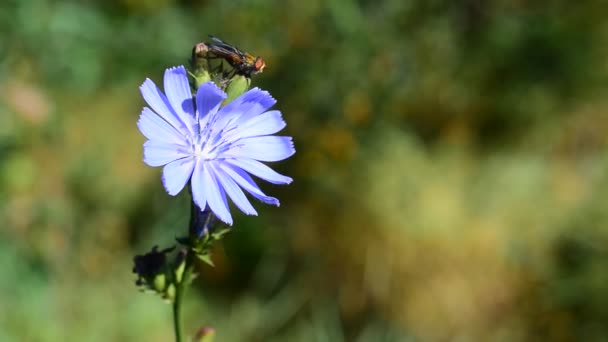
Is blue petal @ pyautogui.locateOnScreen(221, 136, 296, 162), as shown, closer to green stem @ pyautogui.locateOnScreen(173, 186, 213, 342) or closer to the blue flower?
the blue flower

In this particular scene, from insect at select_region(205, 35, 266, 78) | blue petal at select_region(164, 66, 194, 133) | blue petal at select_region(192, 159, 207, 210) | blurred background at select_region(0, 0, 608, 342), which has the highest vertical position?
blurred background at select_region(0, 0, 608, 342)

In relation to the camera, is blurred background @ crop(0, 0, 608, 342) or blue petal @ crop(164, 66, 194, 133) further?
blurred background @ crop(0, 0, 608, 342)

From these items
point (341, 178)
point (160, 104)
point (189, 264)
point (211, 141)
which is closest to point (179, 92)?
point (160, 104)

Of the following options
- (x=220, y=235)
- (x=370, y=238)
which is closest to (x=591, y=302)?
(x=370, y=238)

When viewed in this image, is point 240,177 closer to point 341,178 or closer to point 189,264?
point 189,264

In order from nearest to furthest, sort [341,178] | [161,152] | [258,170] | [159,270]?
[161,152] → [258,170] → [159,270] → [341,178]

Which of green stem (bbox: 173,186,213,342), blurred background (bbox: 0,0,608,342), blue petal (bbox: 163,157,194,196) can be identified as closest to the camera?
blue petal (bbox: 163,157,194,196)

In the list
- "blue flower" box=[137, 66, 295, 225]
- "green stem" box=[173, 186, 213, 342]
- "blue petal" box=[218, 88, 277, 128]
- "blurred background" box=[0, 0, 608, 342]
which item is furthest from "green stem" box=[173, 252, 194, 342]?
"blurred background" box=[0, 0, 608, 342]

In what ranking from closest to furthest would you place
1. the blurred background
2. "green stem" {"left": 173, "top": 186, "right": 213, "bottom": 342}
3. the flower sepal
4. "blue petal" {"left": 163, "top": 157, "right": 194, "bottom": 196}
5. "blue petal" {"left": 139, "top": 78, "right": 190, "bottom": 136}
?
"blue petal" {"left": 163, "top": 157, "right": 194, "bottom": 196}, "blue petal" {"left": 139, "top": 78, "right": 190, "bottom": 136}, "green stem" {"left": 173, "top": 186, "right": 213, "bottom": 342}, the flower sepal, the blurred background
